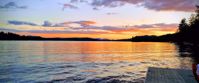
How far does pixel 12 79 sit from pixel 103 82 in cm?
852

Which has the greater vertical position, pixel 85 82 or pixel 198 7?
pixel 198 7

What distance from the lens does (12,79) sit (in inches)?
920

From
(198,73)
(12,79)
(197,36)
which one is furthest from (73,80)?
(197,36)

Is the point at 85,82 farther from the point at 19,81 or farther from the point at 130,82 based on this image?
the point at 19,81

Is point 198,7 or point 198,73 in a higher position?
point 198,7

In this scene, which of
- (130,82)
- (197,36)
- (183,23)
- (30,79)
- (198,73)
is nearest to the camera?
(198,73)

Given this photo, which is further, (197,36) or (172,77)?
(197,36)

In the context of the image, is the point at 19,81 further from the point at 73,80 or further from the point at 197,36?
the point at 197,36

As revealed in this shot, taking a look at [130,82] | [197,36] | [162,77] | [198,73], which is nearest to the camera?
[198,73]

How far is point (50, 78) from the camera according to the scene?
78.5 ft

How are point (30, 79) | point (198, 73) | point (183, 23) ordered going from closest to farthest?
point (198, 73) → point (30, 79) → point (183, 23)

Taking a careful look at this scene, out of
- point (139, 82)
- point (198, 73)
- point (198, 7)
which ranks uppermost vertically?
point (198, 7)

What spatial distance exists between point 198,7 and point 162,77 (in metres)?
87.5

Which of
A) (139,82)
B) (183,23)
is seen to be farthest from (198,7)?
(139,82)
